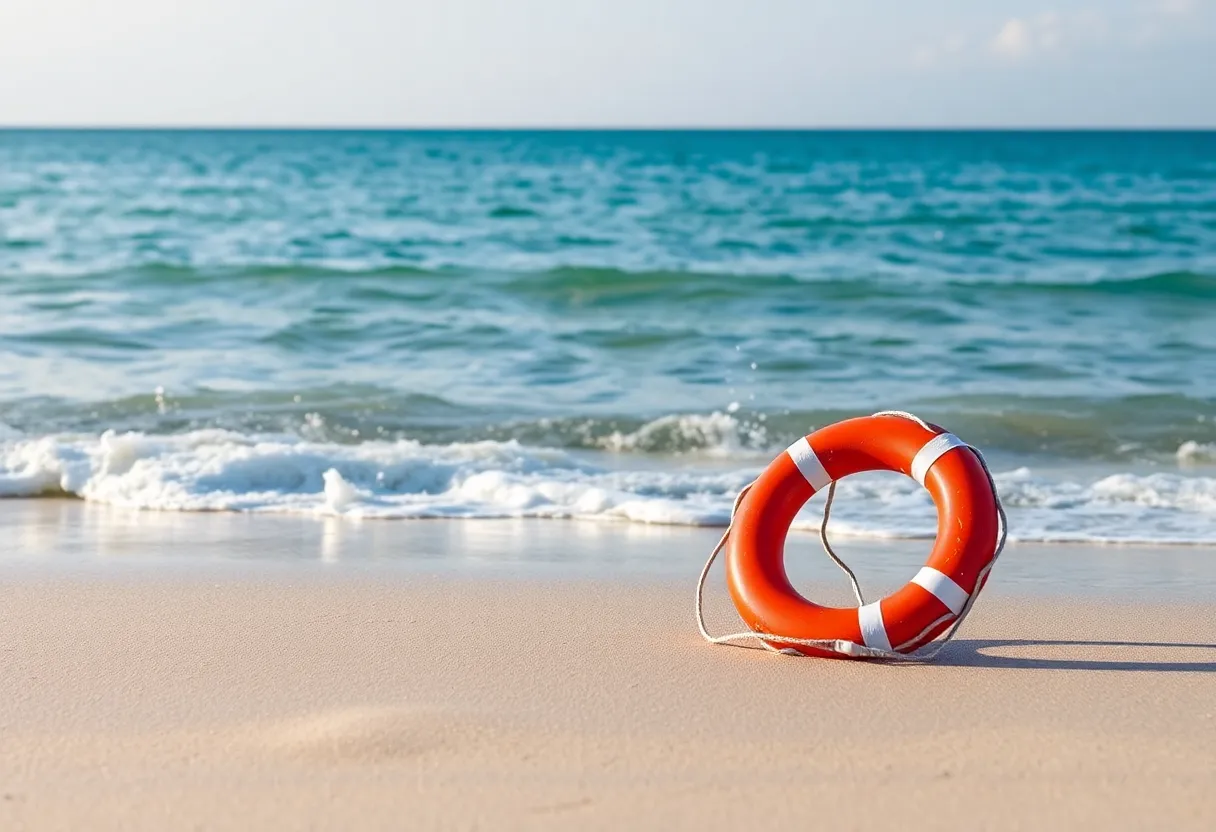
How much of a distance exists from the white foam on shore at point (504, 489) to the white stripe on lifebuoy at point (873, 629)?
1907 millimetres

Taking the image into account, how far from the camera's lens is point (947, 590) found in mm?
3271

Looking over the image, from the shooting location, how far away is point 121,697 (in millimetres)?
3012

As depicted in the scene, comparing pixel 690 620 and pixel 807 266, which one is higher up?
pixel 807 266

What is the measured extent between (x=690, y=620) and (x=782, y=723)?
3.13 feet

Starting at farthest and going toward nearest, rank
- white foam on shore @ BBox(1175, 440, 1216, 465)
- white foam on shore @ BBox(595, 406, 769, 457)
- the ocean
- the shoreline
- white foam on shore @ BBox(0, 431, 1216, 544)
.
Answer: white foam on shore @ BBox(595, 406, 769, 457) → white foam on shore @ BBox(1175, 440, 1216, 465) → the ocean → white foam on shore @ BBox(0, 431, 1216, 544) → the shoreline

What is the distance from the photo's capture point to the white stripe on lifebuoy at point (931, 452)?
11.2ft

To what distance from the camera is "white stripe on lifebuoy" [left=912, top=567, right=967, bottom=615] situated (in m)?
3.27

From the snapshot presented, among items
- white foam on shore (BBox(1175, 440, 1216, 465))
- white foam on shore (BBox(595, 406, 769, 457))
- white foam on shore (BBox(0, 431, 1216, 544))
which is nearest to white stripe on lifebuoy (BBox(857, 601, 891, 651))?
white foam on shore (BBox(0, 431, 1216, 544))

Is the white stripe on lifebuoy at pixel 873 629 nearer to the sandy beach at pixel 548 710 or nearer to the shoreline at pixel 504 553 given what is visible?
the sandy beach at pixel 548 710

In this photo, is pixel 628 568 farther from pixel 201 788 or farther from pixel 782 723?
pixel 201 788

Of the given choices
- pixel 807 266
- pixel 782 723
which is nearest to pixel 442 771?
pixel 782 723

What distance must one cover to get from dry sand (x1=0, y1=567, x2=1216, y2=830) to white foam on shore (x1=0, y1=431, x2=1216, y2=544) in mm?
1374

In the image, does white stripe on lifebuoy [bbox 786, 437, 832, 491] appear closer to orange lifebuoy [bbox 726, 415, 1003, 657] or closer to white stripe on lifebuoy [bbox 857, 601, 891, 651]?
orange lifebuoy [bbox 726, 415, 1003, 657]

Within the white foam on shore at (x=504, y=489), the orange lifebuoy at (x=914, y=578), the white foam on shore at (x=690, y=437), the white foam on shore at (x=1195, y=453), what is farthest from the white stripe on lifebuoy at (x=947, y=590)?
the white foam on shore at (x=1195, y=453)
